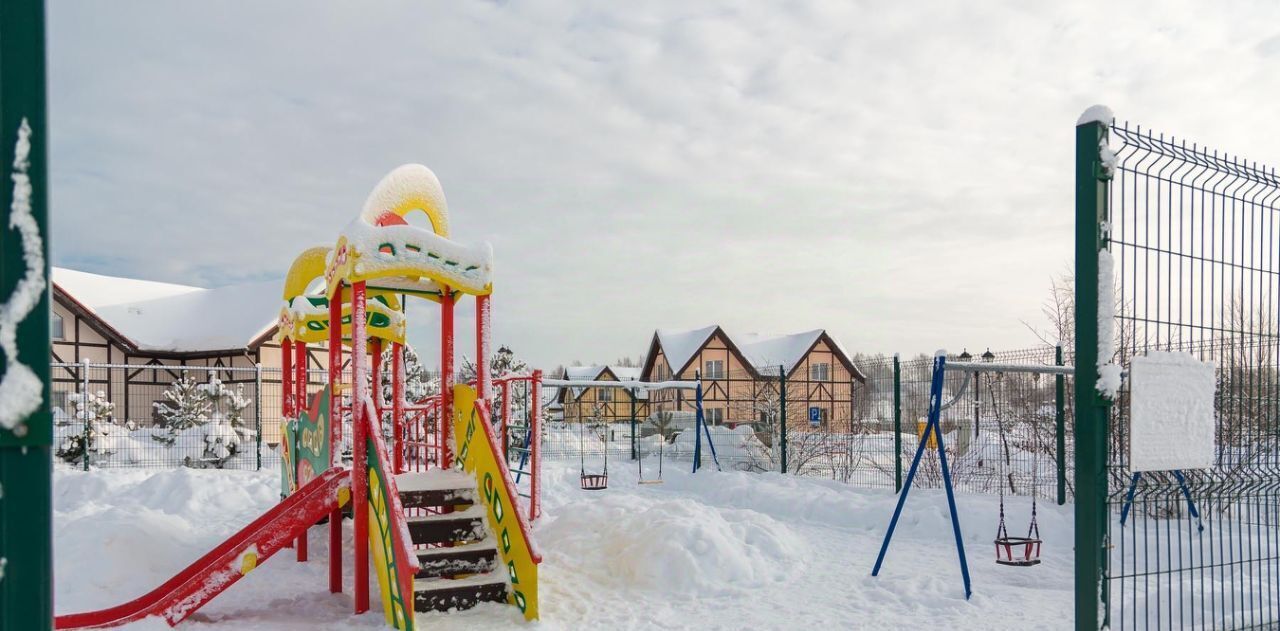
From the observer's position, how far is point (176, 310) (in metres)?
28.1

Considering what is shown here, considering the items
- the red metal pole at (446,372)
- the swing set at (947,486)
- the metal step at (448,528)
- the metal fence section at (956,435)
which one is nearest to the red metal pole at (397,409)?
the red metal pole at (446,372)

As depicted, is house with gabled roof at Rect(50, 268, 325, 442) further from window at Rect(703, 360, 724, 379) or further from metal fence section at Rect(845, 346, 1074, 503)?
metal fence section at Rect(845, 346, 1074, 503)

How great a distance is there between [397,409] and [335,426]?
148 cm

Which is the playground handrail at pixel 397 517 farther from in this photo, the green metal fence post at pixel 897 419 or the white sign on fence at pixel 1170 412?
the green metal fence post at pixel 897 419

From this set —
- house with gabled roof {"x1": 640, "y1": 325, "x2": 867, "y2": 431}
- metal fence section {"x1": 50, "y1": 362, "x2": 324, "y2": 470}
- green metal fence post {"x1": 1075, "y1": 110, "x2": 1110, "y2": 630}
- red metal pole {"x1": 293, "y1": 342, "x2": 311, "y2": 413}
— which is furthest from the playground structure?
house with gabled roof {"x1": 640, "y1": 325, "x2": 867, "y2": 431}

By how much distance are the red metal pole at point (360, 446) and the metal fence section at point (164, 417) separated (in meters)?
8.79

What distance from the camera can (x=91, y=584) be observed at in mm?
6938

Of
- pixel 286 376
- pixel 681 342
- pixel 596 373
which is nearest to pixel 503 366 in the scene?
pixel 681 342

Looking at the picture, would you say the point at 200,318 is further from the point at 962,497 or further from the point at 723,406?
the point at 962,497

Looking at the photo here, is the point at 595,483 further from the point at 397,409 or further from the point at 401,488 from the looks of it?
the point at 401,488

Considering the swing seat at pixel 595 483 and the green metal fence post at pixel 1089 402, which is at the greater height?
the green metal fence post at pixel 1089 402

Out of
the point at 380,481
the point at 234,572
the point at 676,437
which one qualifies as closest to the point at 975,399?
the point at 380,481

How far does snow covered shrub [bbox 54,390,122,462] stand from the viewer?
17.0 meters

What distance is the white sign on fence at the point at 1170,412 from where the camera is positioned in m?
4.31
